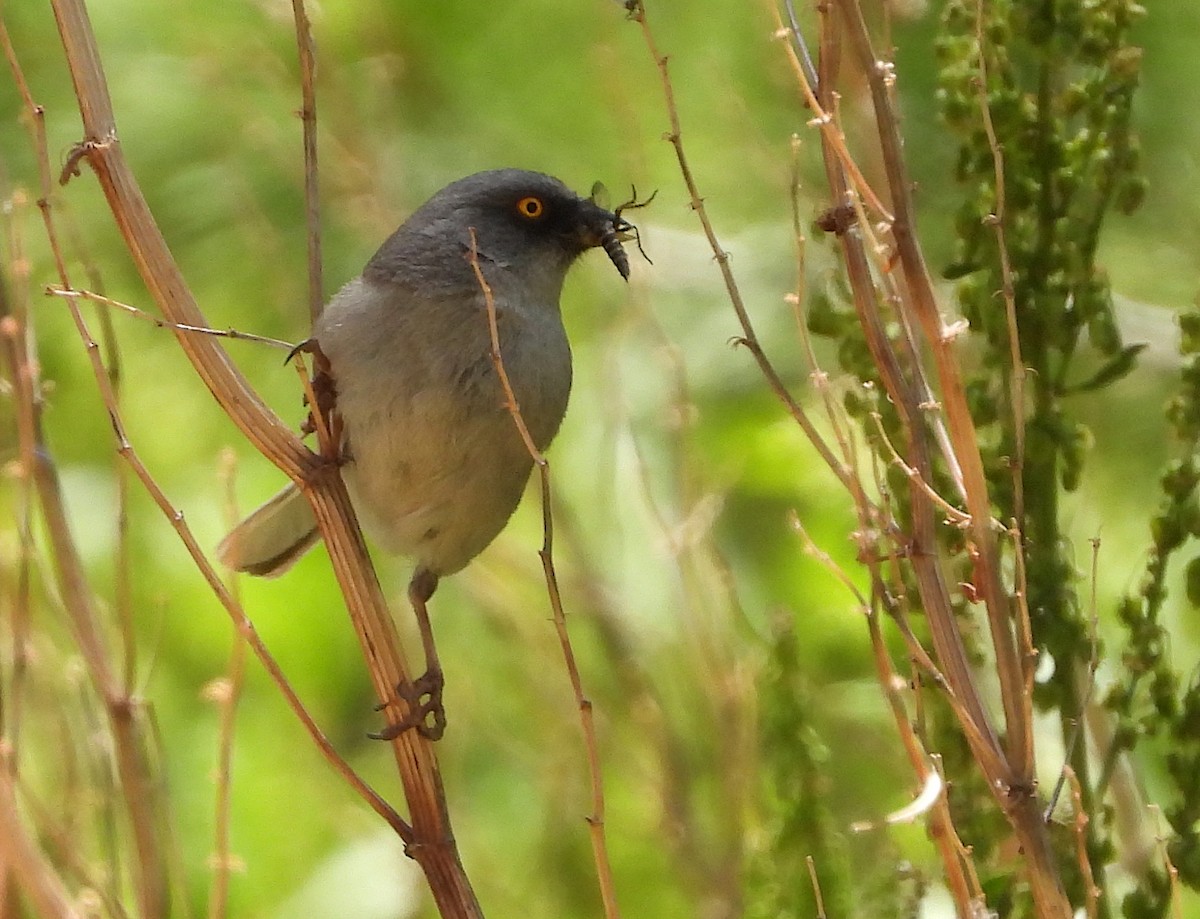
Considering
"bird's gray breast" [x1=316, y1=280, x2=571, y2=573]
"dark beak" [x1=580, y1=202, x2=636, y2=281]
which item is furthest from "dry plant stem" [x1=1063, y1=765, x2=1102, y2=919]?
"dark beak" [x1=580, y1=202, x2=636, y2=281]

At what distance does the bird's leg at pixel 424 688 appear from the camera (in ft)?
4.88

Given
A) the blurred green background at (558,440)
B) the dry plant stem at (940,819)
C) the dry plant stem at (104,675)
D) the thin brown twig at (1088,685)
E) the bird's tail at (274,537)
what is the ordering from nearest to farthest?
the dry plant stem at (940,819) < the thin brown twig at (1088,685) < the dry plant stem at (104,675) < the bird's tail at (274,537) < the blurred green background at (558,440)

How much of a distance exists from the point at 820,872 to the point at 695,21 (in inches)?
73.0

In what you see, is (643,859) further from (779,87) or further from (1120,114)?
(1120,114)

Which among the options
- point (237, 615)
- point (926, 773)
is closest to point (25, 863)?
point (237, 615)

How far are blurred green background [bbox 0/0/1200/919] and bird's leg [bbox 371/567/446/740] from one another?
1.50 feet

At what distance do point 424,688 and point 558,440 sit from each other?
4.03ft

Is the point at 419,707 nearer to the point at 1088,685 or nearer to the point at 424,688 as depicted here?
the point at 424,688

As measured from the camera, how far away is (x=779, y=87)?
105 inches

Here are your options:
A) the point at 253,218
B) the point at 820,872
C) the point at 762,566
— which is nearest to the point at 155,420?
the point at 253,218

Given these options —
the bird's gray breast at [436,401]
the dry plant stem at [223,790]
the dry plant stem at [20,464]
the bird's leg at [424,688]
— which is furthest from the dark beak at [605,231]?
the dry plant stem at [20,464]

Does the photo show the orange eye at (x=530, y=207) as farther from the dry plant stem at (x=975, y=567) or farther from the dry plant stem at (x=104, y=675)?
the dry plant stem at (x=975, y=567)

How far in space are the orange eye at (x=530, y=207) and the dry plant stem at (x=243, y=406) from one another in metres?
0.74

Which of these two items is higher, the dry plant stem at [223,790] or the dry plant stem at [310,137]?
the dry plant stem at [310,137]
